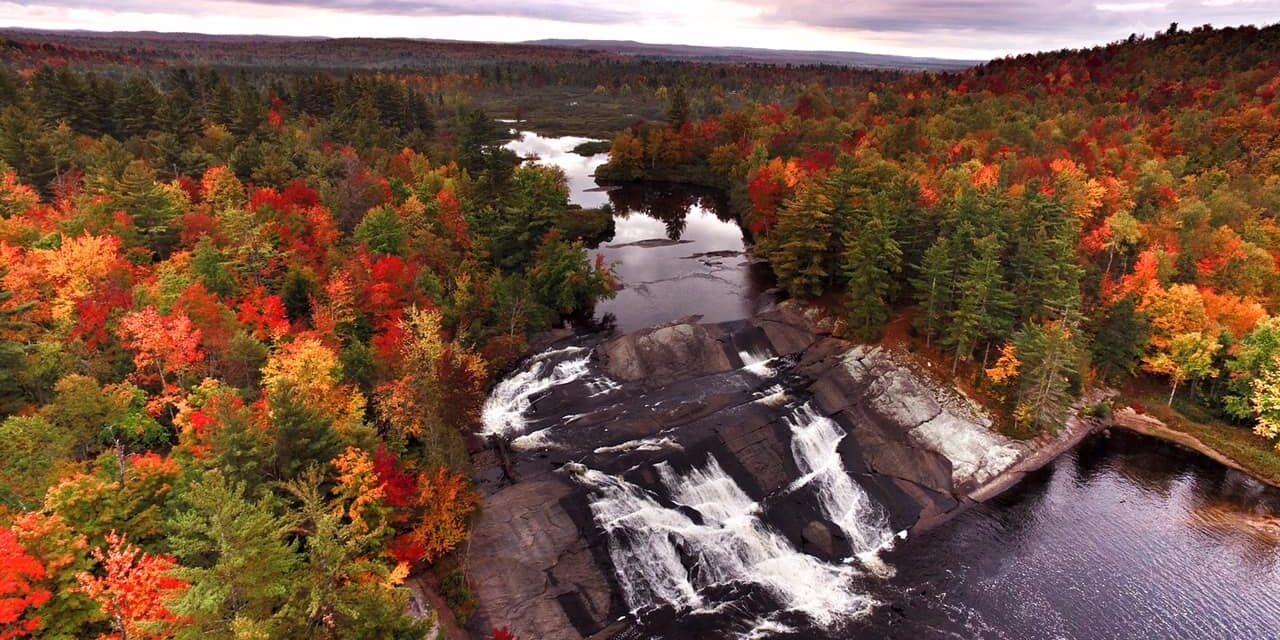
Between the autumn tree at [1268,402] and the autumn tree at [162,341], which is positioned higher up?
the autumn tree at [162,341]

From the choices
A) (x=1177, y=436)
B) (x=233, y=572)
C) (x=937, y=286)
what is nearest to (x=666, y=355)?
(x=937, y=286)

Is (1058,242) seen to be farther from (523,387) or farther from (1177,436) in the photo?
(523,387)

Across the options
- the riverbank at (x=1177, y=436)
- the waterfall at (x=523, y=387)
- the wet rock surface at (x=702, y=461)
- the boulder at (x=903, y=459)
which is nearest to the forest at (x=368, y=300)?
the waterfall at (x=523, y=387)

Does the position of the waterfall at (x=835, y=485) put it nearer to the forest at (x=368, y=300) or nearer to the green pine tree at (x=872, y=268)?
the green pine tree at (x=872, y=268)

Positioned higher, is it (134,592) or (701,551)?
(134,592)

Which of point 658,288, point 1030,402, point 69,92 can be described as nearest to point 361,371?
point 658,288

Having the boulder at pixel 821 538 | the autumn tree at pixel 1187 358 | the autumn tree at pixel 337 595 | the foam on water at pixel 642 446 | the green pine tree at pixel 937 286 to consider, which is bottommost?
the boulder at pixel 821 538

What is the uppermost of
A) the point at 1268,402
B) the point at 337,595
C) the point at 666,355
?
the point at 1268,402
